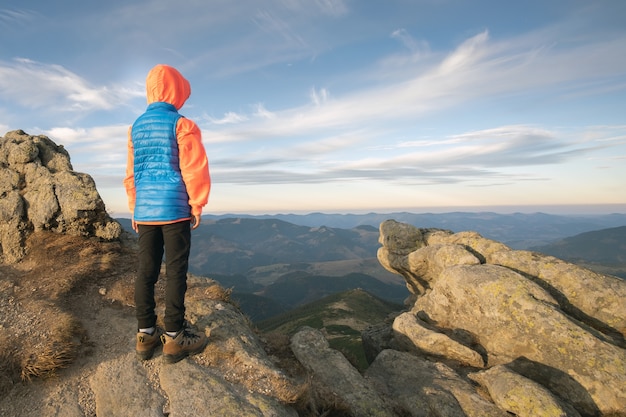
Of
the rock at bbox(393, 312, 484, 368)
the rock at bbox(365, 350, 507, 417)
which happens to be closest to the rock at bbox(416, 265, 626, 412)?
the rock at bbox(393, 312, 484, 368)

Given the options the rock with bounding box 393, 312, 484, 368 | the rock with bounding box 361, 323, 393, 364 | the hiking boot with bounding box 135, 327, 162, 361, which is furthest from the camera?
the rock with bounding box 361, 323, 393, 364

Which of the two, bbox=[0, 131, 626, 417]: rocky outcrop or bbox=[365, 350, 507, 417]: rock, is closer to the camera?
bbox=[0, 131, 626, 417]: rocky outcrop

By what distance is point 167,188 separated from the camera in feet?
30.8

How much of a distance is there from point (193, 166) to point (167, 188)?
3.29 ft

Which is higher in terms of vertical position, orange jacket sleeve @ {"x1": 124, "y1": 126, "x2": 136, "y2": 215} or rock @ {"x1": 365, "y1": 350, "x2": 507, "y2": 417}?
orange jacket sleeve @ {"x1": 124, "y1": 126, "x2": 136, "y2": 215}

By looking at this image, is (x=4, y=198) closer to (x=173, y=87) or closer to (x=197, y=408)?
(x=173, y=87)

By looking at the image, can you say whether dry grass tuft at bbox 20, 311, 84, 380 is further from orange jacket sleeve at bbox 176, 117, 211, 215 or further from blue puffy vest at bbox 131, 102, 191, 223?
orange jacket sleeve at bbox 176, 117, 211, 215

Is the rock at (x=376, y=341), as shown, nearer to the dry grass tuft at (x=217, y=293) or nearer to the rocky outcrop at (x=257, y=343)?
the rocky outcrop at (x=257, y=343)

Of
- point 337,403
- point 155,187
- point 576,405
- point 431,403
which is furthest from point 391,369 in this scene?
point 155,187

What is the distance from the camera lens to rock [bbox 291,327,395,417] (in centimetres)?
1177

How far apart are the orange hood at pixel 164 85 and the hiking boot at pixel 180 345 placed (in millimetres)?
7118

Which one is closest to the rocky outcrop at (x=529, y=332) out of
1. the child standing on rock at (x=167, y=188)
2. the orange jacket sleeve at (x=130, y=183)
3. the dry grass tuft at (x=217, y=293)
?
the dry grass tuft at (x=217, y=293)

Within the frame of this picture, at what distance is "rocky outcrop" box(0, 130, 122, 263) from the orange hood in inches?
489

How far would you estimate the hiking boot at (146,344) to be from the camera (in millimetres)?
10414
